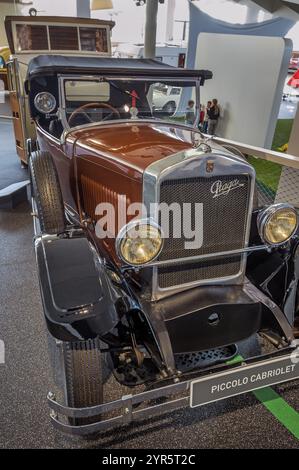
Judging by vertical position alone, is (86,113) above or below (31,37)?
below

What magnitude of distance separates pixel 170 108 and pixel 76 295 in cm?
202

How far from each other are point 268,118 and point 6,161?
5.23m

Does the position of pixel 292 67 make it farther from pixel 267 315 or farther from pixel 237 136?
pixel 267 315

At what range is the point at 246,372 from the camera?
1.64 m

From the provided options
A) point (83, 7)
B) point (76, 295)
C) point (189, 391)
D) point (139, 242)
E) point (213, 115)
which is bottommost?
point (213, 115)

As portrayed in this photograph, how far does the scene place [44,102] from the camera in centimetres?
310

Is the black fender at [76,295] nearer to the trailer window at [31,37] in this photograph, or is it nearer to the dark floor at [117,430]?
the dark floor at [117,430]

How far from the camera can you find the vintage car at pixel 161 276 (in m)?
1.59

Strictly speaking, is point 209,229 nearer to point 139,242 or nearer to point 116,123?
point 139,242

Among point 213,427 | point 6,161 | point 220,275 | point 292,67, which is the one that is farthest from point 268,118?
point 292,67

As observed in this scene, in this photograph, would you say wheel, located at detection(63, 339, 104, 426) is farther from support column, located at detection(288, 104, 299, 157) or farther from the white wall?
the white wall

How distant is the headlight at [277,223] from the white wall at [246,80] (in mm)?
6272

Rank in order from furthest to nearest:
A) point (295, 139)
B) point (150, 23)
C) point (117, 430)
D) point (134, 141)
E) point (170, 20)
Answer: point (170, 20) < point (150, 23) < point (295, 139) < point (134, 141) < point (117, 430)

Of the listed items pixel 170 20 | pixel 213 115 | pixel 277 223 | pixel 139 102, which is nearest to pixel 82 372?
pixel 277 223
